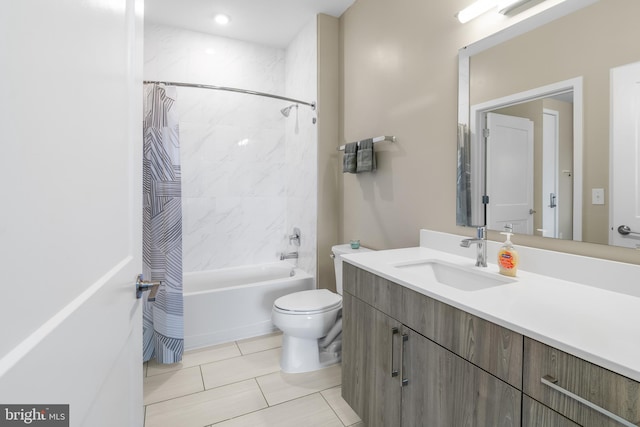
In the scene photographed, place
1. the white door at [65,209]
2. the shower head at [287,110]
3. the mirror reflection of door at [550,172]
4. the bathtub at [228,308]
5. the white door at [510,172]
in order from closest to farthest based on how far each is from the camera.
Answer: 1. the white door at [65,209]
2. the mirror reflection of door at [550,172]
3. the white door at [510,172]
4. the bathtub at [228,308]
5. the shower head at [287,110]

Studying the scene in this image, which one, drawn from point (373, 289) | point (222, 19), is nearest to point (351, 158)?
point (373, 289)

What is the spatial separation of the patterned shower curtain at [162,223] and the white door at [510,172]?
1941 millimetres

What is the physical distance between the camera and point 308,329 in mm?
1932

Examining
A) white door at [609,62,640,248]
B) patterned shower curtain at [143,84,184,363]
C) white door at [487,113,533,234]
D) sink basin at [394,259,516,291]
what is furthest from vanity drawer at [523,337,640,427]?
patterned shower curtain at [143,84,184,363]

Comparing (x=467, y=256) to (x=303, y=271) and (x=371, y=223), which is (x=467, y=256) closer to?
(x=371, y=223)

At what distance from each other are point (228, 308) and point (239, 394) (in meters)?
0.78

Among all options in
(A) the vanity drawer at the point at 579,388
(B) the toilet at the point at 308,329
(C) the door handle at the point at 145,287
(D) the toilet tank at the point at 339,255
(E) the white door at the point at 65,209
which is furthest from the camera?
(D) the toilet tank at the point at 339,255

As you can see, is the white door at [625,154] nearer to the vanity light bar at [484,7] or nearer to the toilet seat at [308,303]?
the vanity light bar at [484,7]

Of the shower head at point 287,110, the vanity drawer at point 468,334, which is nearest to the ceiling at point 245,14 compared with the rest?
the shower head at point 287,110

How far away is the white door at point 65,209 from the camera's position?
0.33m

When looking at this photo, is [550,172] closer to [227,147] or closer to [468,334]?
[468,334]

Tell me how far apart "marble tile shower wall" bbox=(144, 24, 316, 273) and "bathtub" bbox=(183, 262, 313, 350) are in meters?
0.47

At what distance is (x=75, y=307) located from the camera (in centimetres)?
48

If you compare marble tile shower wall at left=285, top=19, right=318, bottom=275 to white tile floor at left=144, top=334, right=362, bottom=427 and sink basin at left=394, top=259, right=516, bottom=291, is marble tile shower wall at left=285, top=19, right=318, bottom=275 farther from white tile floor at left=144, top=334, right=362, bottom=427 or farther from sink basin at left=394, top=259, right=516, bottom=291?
sink basin at left=394, top=259, right=516, bottom=291
